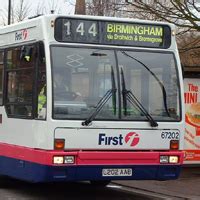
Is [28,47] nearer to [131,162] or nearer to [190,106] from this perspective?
[131,162]

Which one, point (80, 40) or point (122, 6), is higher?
point (122, 6)

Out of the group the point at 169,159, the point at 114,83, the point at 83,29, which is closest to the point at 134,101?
the point at 114,83

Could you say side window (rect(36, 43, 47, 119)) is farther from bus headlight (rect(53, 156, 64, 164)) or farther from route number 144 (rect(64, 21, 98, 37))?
bus headlight (rect(53, 156, 64, 164))

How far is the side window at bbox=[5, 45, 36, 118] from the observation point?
9.51 metres

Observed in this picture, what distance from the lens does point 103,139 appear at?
9.23 metres

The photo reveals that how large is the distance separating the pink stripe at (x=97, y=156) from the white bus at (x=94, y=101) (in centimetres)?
2

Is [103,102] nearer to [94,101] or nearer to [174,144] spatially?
[94,101]

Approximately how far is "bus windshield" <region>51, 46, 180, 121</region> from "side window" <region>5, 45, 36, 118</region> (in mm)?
602

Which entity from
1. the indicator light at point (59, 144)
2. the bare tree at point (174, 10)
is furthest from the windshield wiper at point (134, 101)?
the bare tree at point (174, 10)

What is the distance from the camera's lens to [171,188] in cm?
1195

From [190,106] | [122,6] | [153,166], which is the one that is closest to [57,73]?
[153,166]

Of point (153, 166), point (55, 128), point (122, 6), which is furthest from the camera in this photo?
point (122, 6)

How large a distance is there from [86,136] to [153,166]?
1257 millimetres

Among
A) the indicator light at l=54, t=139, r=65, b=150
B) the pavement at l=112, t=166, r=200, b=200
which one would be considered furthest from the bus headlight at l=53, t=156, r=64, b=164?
the pavement at l=112, t=166, r=200, b=200
